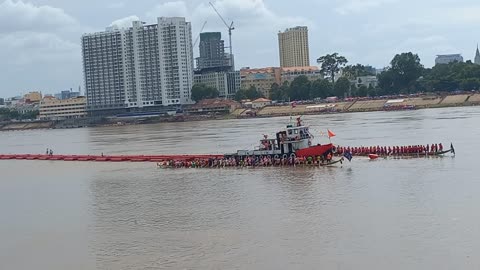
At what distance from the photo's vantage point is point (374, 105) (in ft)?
370

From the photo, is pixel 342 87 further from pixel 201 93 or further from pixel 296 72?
pixel 296 72

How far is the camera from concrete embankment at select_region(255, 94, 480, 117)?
3999 inches

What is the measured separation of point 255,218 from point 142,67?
137075 millimetres

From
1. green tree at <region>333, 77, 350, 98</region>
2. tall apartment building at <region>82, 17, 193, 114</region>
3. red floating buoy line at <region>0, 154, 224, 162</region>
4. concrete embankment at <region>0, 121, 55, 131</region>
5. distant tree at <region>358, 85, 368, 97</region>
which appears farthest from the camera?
concrete embankment at <region>0, 121, 55, 131</region>

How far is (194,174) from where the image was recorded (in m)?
35.7

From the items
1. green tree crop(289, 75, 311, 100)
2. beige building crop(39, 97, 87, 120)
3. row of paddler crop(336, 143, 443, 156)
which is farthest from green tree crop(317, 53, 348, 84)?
row of paddler crop(336, 143, 443, 156)

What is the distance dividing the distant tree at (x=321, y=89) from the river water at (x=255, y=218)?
90767 millimetres

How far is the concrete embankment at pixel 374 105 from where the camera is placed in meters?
102

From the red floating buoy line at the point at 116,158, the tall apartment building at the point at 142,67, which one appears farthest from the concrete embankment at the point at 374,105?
the red floating buoy line at the point at 116,158

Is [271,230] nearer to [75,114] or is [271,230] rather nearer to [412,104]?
[412,104]

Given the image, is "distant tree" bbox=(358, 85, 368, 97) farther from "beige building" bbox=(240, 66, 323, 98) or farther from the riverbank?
"beige building" bbox=(240, 66, 323, 98)

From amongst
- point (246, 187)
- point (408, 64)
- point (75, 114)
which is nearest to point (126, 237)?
point (246, 187)

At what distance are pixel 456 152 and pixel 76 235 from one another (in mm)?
22480

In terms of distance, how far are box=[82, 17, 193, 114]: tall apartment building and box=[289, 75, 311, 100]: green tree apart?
27101 millimetres
